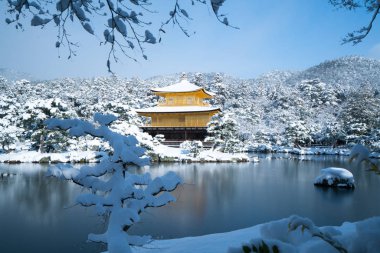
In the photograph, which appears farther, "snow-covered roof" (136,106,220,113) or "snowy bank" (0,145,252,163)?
"snow-covered roof" (136,106,220,113)

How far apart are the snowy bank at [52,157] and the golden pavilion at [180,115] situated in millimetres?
7438

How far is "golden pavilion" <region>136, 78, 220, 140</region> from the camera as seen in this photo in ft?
91.1

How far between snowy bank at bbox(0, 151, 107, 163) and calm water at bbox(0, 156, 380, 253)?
209 inches

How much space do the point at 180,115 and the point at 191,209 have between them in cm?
1924

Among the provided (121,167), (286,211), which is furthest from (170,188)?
(286,211)

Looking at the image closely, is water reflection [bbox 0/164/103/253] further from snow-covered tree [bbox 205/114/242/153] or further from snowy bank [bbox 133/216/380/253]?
snow-covered tree [bbox 205/114/242/153]

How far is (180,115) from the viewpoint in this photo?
28.7 m

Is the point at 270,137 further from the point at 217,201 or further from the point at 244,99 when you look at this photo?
the point at 217,201

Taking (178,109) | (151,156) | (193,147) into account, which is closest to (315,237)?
(151,156)

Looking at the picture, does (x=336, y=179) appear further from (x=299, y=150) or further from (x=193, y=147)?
(x=299, y=150)

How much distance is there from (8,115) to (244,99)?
36031 millimetres

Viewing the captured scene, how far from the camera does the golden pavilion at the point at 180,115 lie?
91.1 feet

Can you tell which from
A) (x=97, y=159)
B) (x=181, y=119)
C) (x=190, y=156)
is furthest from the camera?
(x=181, y=119)

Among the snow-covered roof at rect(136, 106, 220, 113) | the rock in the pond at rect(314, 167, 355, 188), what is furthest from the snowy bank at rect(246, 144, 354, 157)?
the rock in the pond at rect(314, 167, 355, 188)
